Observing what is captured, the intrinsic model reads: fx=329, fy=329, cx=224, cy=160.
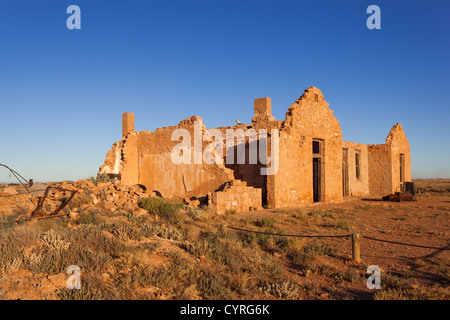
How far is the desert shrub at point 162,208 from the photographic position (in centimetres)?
1022

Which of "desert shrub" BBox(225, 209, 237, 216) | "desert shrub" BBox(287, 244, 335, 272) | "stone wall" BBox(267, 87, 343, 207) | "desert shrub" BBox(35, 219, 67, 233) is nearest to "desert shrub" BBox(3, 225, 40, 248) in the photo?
"desert shrub" BBox(35, 219, 67, 233)

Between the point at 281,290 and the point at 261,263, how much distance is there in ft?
3.80

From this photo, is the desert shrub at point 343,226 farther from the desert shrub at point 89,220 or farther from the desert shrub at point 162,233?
the desert shrub at point 89,220

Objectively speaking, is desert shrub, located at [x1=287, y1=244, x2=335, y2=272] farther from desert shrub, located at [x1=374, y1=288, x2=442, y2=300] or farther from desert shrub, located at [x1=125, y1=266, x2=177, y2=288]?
desert shrub, located at [x1=125, y1=266, x2=177, y2=288]

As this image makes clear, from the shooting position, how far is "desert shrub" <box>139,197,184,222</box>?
10.2m

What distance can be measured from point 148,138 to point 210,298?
12382 millimetres

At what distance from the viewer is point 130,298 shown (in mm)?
4371

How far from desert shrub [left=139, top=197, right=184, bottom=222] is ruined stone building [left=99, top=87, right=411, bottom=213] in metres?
1.90

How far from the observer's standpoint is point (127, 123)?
17.8 m

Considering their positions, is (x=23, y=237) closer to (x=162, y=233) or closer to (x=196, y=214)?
(x=162, y=233)

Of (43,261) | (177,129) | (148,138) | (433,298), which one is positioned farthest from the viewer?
Answer: (148,138)
